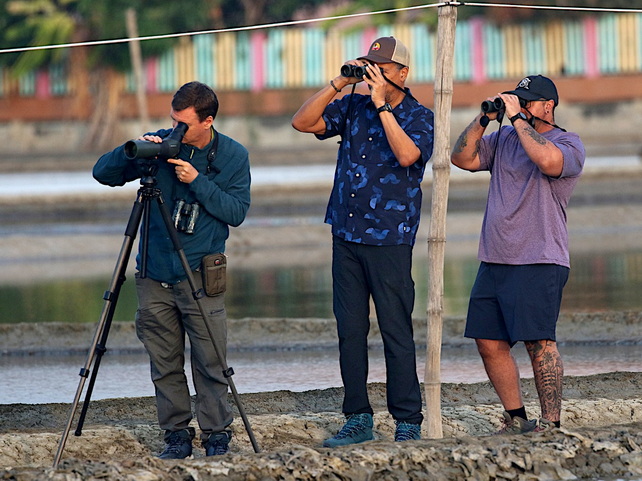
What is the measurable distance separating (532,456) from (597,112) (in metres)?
24.3

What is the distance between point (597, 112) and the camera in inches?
1157

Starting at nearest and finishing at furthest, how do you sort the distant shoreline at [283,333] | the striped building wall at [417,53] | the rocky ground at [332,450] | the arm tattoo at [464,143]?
the rocky ground at [332,450]
the arm tattoo at [464,143]
the distant shoreline at [283,333]
the striped building wall at [417,53]

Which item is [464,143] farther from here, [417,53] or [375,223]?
[417,53]

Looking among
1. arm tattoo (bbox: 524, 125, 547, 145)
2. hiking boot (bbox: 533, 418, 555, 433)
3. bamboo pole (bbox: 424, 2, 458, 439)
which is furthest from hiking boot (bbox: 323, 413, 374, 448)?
arm tattoo (bbox: 524, 125, 547, 145)

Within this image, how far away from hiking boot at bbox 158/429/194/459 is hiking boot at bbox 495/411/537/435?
56.2 inches

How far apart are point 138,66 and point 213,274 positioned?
23598 millimetres

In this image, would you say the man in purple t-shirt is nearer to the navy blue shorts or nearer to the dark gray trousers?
the navy blue shorts

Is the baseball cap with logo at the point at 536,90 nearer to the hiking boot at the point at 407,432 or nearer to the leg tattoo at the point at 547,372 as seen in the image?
the leg tattoo at the point at 547,372

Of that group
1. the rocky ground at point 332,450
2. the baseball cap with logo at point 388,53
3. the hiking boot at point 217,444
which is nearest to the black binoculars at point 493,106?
the baseball cap with logo at point 388,53

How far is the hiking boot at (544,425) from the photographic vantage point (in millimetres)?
6117

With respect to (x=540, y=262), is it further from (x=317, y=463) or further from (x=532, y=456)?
(x=317, y=463)

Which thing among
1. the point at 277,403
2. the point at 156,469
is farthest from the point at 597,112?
the point at 156,469

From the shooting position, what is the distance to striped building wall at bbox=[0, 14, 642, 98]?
94.5 feet

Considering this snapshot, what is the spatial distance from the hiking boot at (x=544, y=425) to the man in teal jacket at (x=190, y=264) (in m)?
1.40
